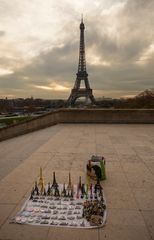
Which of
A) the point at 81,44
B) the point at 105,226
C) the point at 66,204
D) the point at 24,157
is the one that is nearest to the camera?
the point at 105,226

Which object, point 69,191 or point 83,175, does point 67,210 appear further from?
point 83,175

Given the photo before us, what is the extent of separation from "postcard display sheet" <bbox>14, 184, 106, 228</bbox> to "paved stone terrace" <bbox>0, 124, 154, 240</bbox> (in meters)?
0.11

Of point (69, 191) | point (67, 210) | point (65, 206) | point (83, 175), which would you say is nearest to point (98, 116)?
point (83, 175)

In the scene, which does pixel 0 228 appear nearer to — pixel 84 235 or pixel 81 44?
pixel 84 235

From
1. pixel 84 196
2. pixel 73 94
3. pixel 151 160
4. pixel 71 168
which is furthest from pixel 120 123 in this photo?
pixel 73 94

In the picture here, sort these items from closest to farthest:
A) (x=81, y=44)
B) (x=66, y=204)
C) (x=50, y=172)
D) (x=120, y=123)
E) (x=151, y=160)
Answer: (x=66, y=204), (x=50, y=172), (x=151, y=160), (x=120, y=123), (x=81, y=44)

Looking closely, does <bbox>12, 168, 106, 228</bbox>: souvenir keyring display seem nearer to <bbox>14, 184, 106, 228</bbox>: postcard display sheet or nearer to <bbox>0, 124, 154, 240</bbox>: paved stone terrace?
<bbox>14, 184, 106, 228</bbox>: postcard display sheet

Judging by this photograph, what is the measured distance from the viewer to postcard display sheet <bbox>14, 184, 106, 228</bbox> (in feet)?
10.7

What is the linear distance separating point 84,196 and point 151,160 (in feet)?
9.05

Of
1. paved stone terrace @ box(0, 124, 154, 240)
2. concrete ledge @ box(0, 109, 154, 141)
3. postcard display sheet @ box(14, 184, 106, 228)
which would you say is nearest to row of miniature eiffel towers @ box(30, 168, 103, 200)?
postcard display sheet @ box(14, 184, 106, 228)

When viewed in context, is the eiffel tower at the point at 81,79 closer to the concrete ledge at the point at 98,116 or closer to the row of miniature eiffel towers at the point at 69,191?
the concrete ledge at the point at 98,116

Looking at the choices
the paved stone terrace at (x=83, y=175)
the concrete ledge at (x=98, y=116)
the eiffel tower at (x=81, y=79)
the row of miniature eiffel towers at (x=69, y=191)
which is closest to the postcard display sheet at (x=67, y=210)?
the row of miniature eiffel towers at (x=69, y=191)

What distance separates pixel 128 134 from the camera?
31.4 ft

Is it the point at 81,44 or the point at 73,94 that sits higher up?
the point at 81,44
